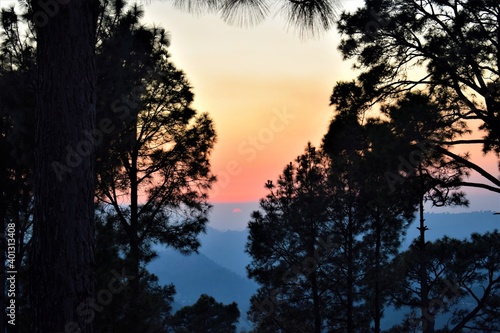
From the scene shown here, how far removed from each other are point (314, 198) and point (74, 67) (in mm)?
15103

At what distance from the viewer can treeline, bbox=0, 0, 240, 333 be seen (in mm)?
8148

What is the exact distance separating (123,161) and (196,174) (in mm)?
2561

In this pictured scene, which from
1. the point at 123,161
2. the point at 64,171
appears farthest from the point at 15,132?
the point at 64,171

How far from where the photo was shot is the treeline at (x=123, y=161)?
8.15 m

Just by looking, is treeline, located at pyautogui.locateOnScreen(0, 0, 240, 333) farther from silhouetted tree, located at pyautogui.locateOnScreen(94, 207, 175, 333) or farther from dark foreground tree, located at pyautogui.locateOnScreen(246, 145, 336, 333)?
dark foreground tree, located at pyautogui.locateOnScreen(246, 145, 336, 333)

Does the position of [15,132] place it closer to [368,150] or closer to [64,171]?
[64,171]

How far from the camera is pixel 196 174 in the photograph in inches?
599

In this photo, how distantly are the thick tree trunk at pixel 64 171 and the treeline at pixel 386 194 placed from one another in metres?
7.42

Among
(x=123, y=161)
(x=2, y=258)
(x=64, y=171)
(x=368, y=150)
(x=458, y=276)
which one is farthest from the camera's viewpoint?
(x=458, y=276)

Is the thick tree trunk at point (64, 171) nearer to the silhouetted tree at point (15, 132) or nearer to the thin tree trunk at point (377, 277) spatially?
the silhouetted tree at point (15, 132)

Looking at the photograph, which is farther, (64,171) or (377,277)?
(377,277)

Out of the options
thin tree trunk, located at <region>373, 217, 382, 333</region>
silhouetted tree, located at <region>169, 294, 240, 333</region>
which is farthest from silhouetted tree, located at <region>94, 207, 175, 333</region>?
silhouetted tree, located at <region>169, 294, 240, 333</region>

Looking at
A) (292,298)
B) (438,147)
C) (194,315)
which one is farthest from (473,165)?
(194,315)

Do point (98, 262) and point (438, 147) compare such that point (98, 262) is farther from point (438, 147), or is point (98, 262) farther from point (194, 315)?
point (194, 315)
